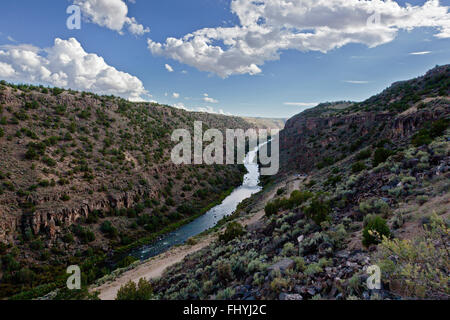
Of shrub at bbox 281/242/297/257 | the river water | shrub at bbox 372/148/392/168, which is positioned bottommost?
the river water

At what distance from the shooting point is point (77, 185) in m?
29.7

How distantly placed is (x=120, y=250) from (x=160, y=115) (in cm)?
4940

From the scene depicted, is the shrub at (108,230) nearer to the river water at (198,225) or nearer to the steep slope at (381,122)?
the river water at (198,225)

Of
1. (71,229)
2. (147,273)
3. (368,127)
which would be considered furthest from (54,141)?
(368,127)

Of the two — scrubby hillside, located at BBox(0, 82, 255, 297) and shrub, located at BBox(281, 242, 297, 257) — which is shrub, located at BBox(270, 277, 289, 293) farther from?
scrubby hillside, located at BBox(0, 82, 255, 297)

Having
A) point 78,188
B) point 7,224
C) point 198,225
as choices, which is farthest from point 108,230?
point 198,225

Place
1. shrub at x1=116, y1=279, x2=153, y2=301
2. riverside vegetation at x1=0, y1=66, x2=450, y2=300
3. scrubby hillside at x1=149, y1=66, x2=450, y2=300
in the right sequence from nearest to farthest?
1. scrubby hillside at x1=149, y1=66, x2=450, y2=300
2. riverside vegetation at x1=0, y1=66, x2=450, y2=300
3. shrub at x1=116, y1=279, x2=153, y2=301

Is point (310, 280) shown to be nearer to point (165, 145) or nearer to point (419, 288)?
Result: point (419, 288)

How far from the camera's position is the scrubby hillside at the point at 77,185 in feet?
73.9

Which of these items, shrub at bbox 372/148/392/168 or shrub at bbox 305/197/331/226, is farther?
shrub at bbox 372/148/392/168

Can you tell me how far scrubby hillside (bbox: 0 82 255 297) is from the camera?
22.5m

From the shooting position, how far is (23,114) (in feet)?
108

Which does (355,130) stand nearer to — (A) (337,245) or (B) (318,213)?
(B) (318,213)

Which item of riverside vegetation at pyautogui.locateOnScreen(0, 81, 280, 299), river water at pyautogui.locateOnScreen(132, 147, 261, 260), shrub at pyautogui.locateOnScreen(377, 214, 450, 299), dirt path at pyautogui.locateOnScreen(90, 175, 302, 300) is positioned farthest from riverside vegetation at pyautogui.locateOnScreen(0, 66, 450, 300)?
river water at pyautogui.locateOnScreen(132, 147, 261, 260)
